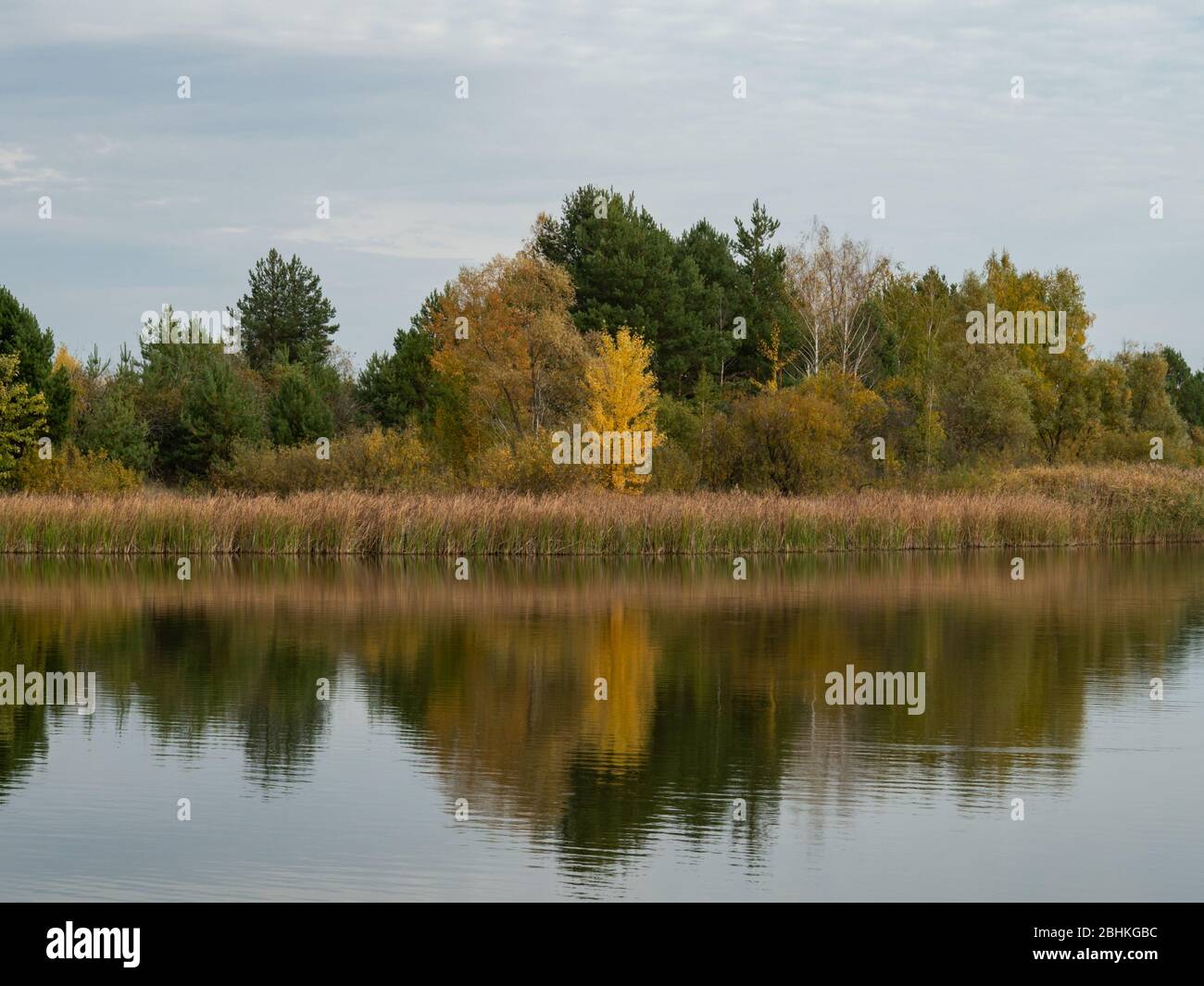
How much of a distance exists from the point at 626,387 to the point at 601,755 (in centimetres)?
3862

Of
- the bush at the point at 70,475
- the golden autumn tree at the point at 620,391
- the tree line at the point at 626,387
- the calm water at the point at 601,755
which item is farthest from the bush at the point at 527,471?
the calm water at the point at 601,755

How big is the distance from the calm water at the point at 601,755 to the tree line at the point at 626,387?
2345cm

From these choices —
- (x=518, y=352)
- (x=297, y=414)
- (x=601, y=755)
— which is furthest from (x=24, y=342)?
(x=601, y=755)

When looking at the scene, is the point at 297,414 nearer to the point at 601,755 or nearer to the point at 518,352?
the point at 518,352

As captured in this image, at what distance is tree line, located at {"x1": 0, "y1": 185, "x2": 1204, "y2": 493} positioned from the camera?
49812mm

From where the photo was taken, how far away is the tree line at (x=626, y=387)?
49812 millimetres

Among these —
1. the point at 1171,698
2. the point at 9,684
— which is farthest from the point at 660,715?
the point at 9,684

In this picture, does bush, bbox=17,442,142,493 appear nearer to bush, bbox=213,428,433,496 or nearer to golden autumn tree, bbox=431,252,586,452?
bush, bbox=213,428,433,496

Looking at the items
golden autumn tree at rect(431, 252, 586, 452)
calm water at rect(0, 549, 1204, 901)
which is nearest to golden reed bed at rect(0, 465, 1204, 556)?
calm water at rect(0, 549, 1204, 901)

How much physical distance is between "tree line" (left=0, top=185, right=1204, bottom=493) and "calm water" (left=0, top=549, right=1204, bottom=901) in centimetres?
2345

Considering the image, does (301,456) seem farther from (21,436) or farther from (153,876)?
(153,876)

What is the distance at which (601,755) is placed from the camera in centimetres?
1218

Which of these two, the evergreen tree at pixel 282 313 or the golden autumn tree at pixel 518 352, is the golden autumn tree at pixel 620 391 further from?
the evergreen tree at pixel 282 313
